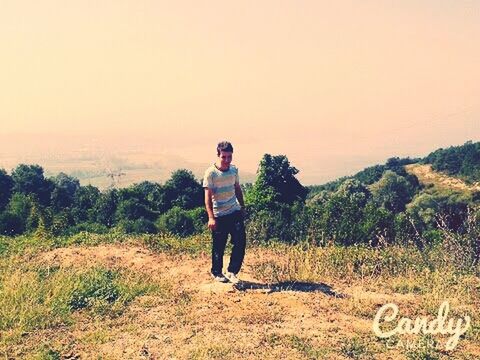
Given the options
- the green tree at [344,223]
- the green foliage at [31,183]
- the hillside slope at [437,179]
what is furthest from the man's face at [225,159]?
the hillside slope at [437,179]

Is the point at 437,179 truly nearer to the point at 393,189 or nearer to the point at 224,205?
the point at 393,189

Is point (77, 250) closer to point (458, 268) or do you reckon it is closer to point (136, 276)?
point (136, 276)

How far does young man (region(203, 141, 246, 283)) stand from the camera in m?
6.71

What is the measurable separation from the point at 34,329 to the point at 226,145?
3.51 m

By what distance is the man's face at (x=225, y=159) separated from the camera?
6.65m

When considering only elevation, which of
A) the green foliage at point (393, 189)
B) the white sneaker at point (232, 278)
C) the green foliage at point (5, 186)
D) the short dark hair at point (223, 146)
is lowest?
the green foliage at point (393, 189)

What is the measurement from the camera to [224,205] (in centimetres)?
686

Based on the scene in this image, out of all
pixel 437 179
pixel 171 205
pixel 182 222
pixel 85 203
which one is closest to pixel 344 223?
pixel 182 222

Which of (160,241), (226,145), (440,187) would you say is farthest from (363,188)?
(226,145)

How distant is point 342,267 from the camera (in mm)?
8258

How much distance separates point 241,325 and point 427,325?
2353 millimetres

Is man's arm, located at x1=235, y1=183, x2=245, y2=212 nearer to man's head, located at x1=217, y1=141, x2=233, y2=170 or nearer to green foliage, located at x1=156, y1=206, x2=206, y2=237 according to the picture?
man's head, located at x1=217, y1=141, x2=233, y2=170

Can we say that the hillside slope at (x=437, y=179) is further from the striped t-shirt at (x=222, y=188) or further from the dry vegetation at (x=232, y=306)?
the striped t-shirt at (x=222, y=188)

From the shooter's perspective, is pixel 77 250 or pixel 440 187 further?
pixel 440 187
